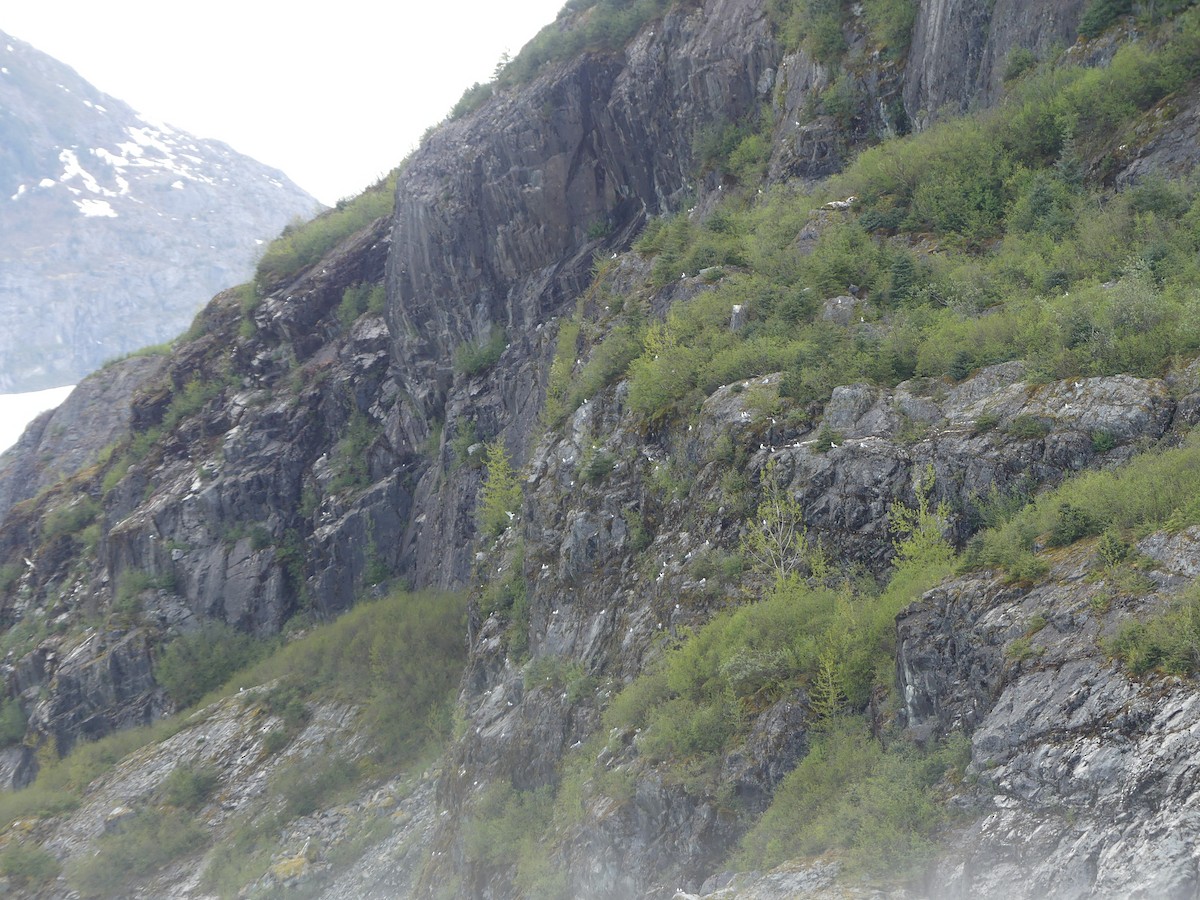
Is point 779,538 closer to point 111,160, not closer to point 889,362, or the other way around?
point 889,362

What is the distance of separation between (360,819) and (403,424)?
18.4m

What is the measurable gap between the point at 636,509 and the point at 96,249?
180 metres

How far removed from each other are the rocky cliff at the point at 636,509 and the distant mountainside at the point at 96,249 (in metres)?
115

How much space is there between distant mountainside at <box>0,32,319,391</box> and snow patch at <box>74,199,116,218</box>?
19 cm

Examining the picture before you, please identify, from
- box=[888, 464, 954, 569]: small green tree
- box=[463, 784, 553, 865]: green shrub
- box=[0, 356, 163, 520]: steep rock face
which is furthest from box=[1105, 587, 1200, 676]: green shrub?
box=[0, 356, 163, 520]: steep rock face

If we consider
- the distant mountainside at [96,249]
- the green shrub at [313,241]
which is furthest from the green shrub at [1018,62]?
the distant mountainside at [96,249]

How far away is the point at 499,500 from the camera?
99.8ft

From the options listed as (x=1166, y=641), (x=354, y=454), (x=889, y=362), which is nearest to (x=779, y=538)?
(x=889, y=362)

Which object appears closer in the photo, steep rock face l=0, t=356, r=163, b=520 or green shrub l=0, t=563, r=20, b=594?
green shrub l=0, t=563, r=20, b=594

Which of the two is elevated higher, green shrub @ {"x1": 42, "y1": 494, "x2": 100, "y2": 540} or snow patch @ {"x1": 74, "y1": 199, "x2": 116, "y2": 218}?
snow patch @ {"x1": 74, "y1": 199, "x2": 116, "y2": 218}

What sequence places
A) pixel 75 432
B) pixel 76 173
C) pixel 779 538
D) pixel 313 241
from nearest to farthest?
pixel 779 538
pixel 313 241
pixel 75 432
pixel 76 173

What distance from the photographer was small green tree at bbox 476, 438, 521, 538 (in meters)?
29.9

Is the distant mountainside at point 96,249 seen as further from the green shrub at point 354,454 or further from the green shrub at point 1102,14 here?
the green shrub at point 1102,14

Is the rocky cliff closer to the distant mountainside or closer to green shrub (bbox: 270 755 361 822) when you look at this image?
green shrub (bbox: 270 755 361 822)
